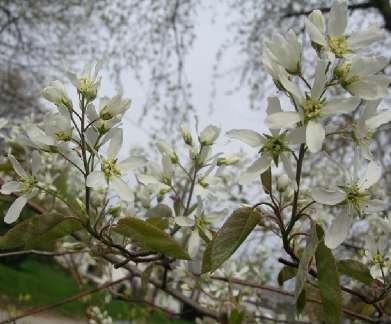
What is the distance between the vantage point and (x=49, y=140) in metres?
1.13

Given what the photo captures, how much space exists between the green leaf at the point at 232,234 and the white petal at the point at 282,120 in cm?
18

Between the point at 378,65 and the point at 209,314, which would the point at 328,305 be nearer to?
the point at 378,65

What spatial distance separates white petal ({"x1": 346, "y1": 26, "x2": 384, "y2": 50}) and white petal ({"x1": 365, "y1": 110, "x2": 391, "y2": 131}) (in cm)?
14

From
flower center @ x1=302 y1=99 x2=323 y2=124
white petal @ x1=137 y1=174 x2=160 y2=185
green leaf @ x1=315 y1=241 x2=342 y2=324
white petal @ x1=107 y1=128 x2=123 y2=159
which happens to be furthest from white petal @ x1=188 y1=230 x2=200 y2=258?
flower center @ x1=302 y1=99 x2=323 y2=124

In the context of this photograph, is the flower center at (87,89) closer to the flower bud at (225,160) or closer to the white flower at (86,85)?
the white flower at (86,85)

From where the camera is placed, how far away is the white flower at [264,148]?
3.26 ft

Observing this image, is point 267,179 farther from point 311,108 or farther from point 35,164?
point 35,164

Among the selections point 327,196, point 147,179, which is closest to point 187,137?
point 147,179

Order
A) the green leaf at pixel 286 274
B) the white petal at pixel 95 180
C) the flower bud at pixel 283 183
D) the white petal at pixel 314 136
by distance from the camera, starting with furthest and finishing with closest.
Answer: the flower bud at pixel 283 183 < the green leaf at pixel 286 274 < the white petal at pixel 95 180 < the white petal at pixel 314 136

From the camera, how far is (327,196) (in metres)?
0.96

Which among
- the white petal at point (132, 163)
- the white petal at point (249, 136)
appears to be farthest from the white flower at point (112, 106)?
the white petal at point (249, 136)

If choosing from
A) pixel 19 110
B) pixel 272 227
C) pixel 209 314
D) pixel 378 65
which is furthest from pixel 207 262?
pixel 19 110

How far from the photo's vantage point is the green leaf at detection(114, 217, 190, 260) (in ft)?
3.42

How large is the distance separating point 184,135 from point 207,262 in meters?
0.56
